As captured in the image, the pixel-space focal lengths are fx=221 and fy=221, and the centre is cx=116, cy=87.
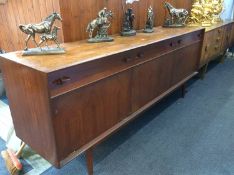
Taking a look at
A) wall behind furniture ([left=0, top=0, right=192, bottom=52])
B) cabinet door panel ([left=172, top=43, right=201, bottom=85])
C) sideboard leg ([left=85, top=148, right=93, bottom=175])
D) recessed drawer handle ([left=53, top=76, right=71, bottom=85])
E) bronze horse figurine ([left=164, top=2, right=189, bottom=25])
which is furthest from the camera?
bronze horse figurine ([left=164, top=2, right=189, bottom=25])

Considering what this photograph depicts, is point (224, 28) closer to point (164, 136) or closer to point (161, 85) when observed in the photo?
point (161, 85)

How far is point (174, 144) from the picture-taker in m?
1.73

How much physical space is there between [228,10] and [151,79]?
2.95 meters

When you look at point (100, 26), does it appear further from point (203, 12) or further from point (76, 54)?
point (203, 12)

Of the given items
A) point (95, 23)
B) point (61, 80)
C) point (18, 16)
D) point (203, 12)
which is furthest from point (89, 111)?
point (203, 12)

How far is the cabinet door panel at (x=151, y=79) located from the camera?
1578 millimetres

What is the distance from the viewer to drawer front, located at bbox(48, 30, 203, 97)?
3.32ft

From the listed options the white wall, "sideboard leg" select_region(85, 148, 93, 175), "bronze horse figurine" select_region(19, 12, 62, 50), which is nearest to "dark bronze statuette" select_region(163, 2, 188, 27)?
"bronze horse figurine" select_region(19, 12, 62, 50)

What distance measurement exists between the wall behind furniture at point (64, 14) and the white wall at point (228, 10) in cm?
207

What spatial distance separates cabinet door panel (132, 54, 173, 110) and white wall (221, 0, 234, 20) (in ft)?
8.26

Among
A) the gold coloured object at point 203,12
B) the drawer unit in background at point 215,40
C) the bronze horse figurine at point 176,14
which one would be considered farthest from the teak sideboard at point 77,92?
the gold coloured object at point 203,12

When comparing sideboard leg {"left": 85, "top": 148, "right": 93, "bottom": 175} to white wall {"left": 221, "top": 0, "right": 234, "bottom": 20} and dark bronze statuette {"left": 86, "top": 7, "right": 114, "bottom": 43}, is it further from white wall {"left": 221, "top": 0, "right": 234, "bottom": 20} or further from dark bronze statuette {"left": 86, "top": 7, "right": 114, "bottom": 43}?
white wall {"left": 221, "top": 0, "right": 234, "bottom": 20}

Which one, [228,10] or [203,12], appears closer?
[203,12]

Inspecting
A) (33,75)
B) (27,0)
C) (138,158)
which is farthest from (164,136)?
(27,0)
